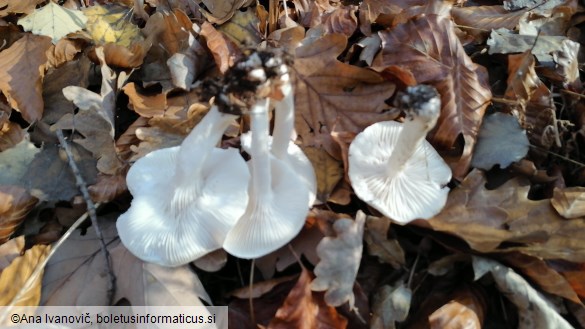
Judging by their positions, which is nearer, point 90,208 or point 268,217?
point 268,217

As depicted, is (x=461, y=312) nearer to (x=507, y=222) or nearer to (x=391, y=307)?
(x=391, y=307)

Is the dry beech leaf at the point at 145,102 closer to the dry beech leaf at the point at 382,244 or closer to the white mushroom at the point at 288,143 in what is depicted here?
the white mushroom at the point at 288,143

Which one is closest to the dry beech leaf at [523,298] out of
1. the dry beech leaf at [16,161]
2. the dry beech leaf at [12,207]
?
the dry beech leaf at [12,207]

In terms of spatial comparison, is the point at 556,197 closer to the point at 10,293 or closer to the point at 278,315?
the point at 278,315

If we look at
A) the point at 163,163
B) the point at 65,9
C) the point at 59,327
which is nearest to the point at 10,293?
the point at 59,327

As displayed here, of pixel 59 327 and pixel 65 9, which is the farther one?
pixel 65 9

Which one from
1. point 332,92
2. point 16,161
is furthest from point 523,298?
point 16,161

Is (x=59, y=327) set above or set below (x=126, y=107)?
below
